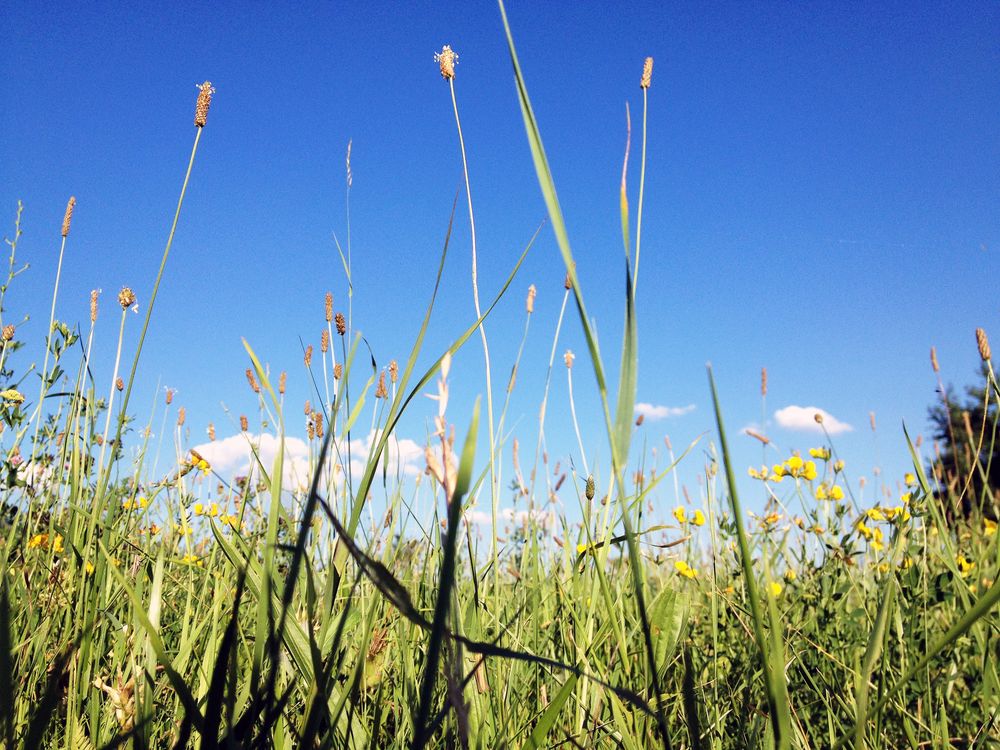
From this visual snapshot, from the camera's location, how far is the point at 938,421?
66.5ft

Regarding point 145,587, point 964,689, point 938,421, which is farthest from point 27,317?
point 938,421

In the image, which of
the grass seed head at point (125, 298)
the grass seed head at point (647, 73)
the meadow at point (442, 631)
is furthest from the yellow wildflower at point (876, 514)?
the grass seed head at point (125, 298)

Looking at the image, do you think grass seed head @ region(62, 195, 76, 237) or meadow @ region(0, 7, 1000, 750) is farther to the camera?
grass seed head @ region(62, 195, 76, 237)

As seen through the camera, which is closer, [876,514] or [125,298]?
[125,298]

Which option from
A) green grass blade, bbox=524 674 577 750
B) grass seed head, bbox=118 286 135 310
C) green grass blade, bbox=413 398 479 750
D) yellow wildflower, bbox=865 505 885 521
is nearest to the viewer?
green grass blade, bbox=413 398 479 750

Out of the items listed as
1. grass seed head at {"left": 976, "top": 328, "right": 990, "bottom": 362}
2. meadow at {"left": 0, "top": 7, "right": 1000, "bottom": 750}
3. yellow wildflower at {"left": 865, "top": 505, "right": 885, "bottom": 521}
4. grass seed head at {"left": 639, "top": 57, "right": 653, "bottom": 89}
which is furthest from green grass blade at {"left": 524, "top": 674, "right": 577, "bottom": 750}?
yellow wildflower at {"left": 865, "top": 505, "right": 885, "bottom": 521}

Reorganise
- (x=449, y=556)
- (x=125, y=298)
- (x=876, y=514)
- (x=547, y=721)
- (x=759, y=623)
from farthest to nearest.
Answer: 1. (x=876, y=514)
2. (x=125, y=298)
3. (x=547, y=721)
4. (x=759, y=623)
5. (x=449, y=556)

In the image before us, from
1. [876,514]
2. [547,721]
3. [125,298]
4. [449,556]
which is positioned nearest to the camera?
[449,556]

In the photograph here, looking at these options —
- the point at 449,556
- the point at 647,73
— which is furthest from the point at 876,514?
the point at 449,556

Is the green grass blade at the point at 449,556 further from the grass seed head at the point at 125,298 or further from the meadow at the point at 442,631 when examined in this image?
the grass seed head at the point at 125,298

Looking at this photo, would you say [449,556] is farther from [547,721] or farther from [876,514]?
[876,514]

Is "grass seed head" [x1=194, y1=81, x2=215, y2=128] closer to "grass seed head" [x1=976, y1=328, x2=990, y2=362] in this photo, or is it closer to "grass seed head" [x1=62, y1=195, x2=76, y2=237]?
"grass seed head" [x1=62, y1=195, x2=76, y2=237]

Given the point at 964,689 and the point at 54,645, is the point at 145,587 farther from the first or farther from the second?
the point at 964,689

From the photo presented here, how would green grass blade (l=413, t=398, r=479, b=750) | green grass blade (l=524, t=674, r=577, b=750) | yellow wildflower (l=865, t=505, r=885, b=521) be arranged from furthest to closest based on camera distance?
yellow wildflower (l=865, t=505, r=885, b=521) → green grass blade (l=524, t=674, r=577, b=750) → green grass blade (l=413, t=398, r=479, b=750)
